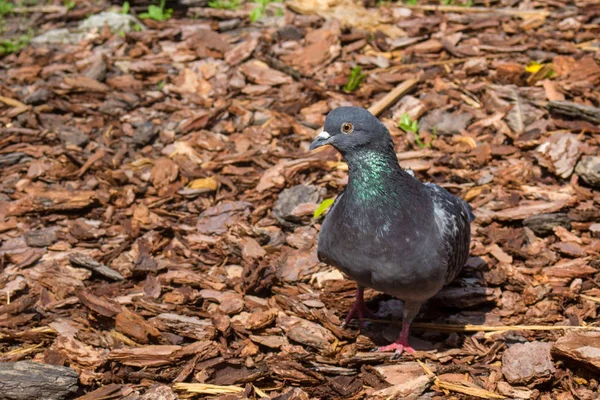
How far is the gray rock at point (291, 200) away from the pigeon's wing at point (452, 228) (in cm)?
140

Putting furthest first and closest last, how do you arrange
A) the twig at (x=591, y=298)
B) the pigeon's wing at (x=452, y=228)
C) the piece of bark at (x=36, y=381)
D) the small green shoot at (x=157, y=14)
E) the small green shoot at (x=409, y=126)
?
the small green shoot at (x=157, y=14) < the small green shoot at (x=409, y=126) < the twig at (x=591, y=298) < the pigeon's wing at (x=452, y=228) < the piece of bark at (x=36, y=381)

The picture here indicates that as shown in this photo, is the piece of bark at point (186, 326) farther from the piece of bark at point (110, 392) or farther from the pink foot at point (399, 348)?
the pink foot at point (399, 348)

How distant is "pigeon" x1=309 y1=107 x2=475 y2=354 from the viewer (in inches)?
194

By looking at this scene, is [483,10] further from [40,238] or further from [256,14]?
[40,238]

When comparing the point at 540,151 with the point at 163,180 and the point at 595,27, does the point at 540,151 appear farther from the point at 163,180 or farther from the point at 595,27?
the point at 163,180

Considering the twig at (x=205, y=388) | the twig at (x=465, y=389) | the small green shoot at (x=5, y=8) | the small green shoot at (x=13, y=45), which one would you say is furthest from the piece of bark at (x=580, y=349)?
the small green shoot at (x=5, y=8)

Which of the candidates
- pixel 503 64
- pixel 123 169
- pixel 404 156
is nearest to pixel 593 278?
pixel 404 156

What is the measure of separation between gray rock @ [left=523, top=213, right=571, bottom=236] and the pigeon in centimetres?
150

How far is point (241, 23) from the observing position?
30.4ft

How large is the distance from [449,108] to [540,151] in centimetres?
113

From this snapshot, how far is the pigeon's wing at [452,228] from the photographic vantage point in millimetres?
5145

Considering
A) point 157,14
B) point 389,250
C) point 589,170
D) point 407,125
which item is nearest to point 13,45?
point 157,14

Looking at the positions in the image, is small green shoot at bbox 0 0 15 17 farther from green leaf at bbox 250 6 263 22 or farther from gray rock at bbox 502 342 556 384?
gray rock at bbox 502 342 556 384

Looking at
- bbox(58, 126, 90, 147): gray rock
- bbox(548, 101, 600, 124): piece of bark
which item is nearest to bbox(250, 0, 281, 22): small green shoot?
bbox(58, 126, 90, 147): gray rock
